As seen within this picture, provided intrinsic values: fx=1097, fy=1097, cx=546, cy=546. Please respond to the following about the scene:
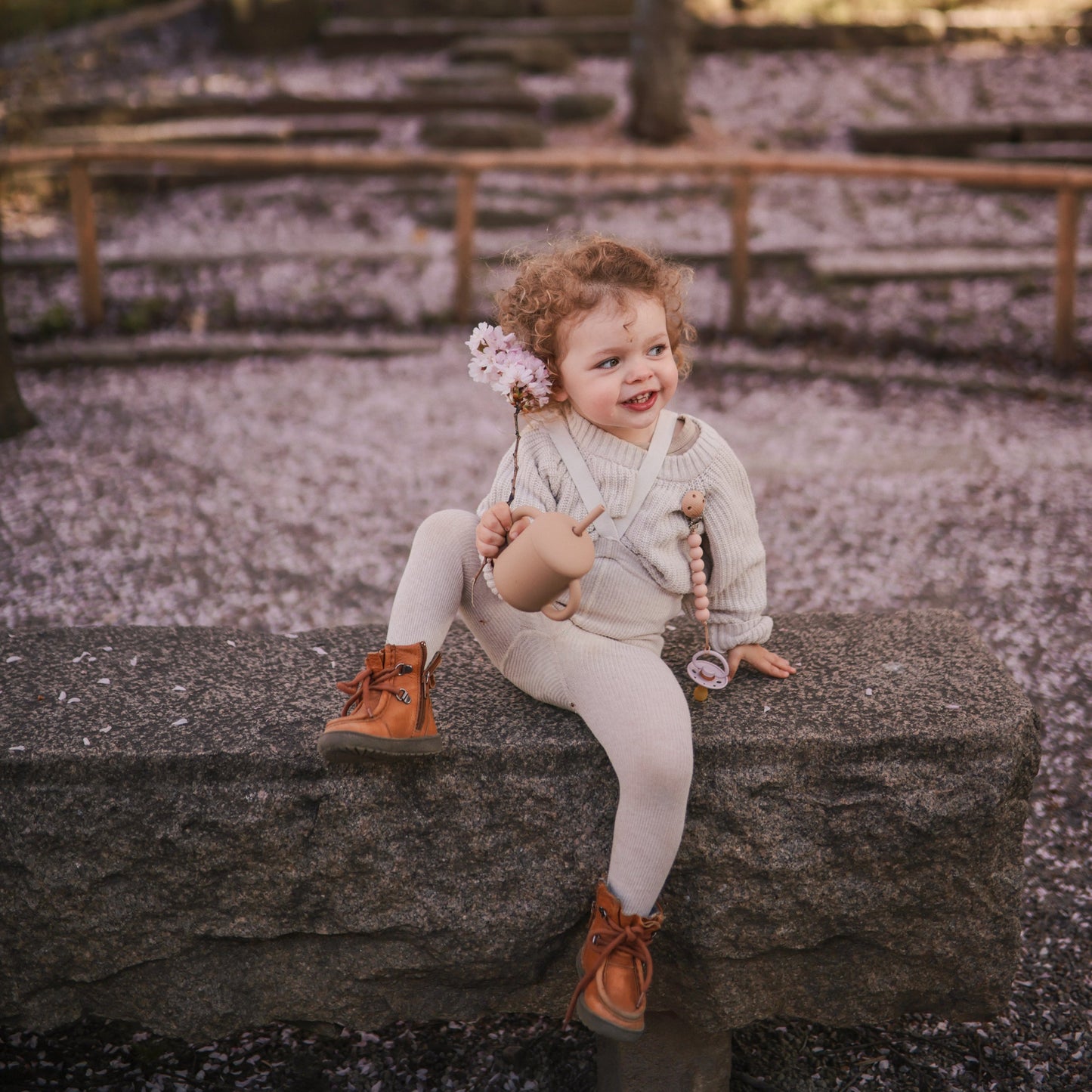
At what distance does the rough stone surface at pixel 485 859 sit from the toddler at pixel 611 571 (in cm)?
12

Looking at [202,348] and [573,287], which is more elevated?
[573,287]

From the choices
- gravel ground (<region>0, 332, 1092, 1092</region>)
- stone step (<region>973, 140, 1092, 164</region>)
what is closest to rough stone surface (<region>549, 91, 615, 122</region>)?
stone step (<region>973, 140, 1092, 164</region>)

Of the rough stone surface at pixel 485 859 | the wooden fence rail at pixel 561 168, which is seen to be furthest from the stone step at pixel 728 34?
the rough stone surface at pixel 485 859

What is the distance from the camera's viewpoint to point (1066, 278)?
621 cm

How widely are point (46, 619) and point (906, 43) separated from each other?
36.6 ft

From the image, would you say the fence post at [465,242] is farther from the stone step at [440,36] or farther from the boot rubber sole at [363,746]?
the stone step at [440,36]

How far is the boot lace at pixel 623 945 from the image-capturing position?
74.2 inches

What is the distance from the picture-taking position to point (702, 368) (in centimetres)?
637

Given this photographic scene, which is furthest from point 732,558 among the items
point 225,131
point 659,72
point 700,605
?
point 659,72

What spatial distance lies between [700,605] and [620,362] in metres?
0.49

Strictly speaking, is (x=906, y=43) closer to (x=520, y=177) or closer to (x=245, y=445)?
(x=520, y=177)

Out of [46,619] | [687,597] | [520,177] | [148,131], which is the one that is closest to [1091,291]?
[520,177]

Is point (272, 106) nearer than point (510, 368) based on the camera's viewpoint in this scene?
No

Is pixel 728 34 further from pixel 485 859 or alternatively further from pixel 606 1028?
pixel 606 1028
